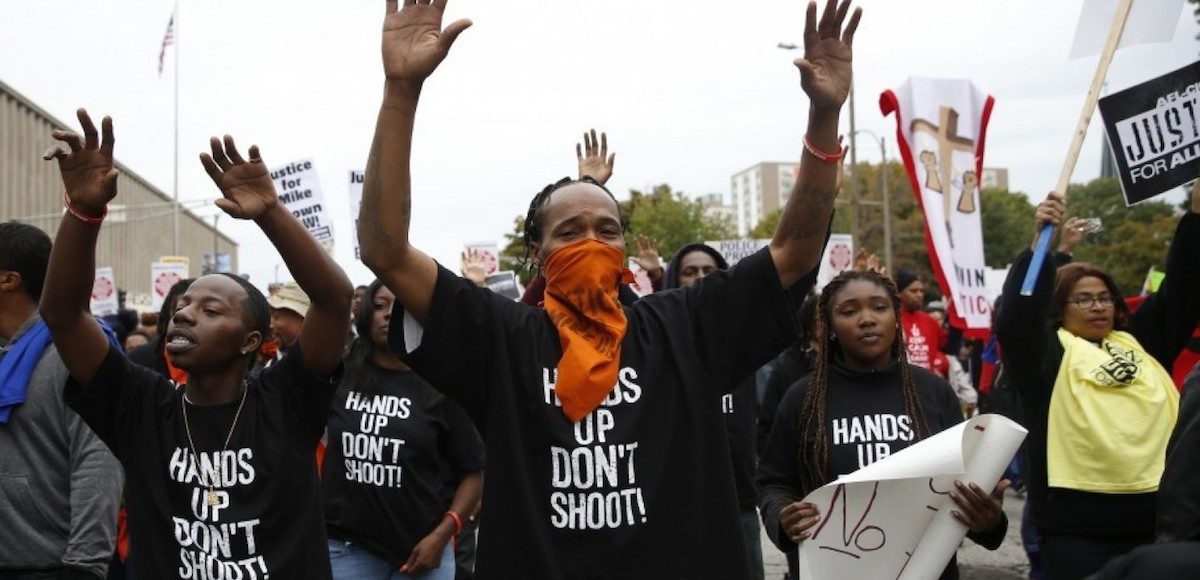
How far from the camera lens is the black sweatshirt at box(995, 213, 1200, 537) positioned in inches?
171

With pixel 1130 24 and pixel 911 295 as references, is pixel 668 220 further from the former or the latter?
pixel 1130 24

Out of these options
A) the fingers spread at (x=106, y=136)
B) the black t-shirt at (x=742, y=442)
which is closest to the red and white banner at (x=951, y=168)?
the black t-shirt at (x=742, y=442)

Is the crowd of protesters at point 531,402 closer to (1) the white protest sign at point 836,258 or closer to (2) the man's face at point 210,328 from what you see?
(2) the man's face at point 210,328

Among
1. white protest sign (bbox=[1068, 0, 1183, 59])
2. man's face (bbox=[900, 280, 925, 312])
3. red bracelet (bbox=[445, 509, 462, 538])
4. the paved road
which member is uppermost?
white protest sign (bbox=[1068, 0, 1183, 59])

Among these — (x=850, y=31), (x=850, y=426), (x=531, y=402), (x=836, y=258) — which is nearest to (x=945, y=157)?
(x=850, y=426)

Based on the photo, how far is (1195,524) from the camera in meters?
2.66

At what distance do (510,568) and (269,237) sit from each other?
120 centimetres

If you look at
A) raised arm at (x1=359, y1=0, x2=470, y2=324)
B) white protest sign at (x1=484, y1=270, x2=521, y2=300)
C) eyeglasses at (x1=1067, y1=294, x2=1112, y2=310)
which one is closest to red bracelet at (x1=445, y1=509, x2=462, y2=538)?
raised arm at (x1=359, y1=0, x2=470, y2=324)

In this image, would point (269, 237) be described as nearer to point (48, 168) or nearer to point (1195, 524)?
point (1195, 524)

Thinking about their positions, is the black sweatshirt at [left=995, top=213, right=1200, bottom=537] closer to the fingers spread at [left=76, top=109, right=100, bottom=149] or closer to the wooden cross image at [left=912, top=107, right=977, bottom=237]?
the wooden cross image at [left=912, top=107, right=977, bottom=237]

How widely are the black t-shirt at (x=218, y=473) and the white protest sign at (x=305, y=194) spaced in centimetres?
665

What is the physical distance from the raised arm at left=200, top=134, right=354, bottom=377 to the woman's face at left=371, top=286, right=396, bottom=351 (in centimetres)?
161

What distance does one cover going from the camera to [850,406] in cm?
420

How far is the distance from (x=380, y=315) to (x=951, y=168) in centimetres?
351
